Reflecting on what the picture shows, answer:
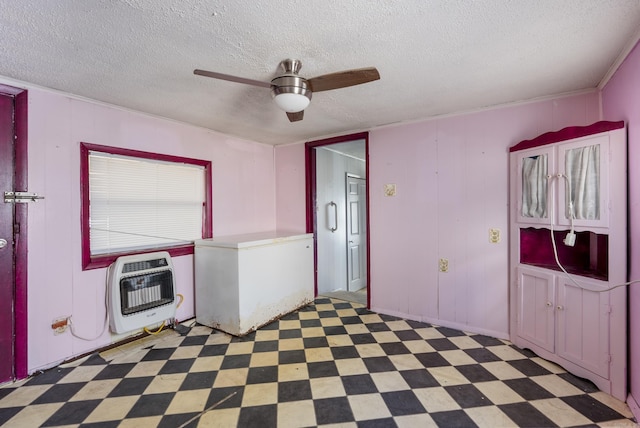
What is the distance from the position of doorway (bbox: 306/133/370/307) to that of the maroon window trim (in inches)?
63.0

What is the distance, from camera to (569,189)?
6.49 ft

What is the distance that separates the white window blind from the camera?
96.3 inches

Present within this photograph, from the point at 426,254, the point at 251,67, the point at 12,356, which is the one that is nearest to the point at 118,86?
the point at 251,67

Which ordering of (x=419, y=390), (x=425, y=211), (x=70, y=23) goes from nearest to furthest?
(x=70, y=23), (x=419, y=390), (x=425, y=211)

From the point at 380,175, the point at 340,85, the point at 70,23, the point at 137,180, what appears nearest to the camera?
the point at 70,23

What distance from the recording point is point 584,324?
1.94 m

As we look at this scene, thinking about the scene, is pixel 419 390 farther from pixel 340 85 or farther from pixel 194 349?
pixel 340 85

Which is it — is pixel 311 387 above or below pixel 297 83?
below

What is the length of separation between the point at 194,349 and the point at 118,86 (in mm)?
2245

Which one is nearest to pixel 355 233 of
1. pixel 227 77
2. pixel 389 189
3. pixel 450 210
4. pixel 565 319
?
pixel 389 189

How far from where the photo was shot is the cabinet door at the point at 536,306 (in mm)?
2143

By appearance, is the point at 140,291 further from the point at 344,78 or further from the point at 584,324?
the point at 584,324

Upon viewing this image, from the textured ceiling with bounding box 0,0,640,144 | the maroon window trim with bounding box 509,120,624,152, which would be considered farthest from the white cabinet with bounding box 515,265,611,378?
the textured ceiling with bounding box 0,0,640,144

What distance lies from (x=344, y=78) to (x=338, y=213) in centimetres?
305
